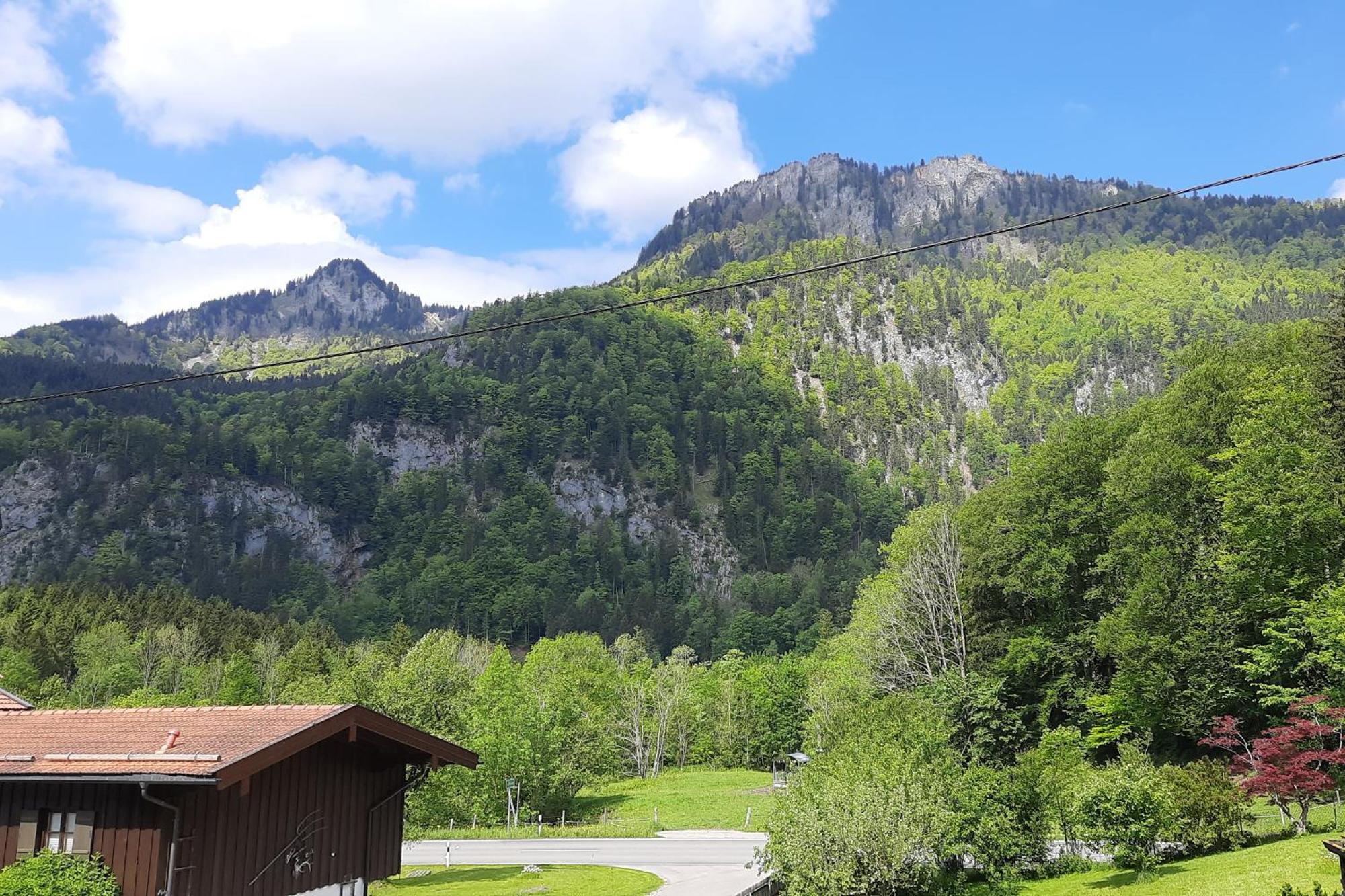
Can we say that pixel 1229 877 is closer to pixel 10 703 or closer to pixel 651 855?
pixel 651 855

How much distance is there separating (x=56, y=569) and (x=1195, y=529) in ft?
696

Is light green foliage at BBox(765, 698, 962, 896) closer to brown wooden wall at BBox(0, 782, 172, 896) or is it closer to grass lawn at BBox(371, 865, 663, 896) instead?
grass lawn at BBox(371, 865, 663, 896)

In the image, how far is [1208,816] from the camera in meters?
28.6

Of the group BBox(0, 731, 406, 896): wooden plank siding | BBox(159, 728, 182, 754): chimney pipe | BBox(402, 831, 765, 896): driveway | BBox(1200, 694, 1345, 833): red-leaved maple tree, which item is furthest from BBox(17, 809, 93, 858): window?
BBox(1200, 694, 1345, 833): red-leaved maple tree

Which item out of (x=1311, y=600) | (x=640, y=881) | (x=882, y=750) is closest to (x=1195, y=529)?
(x=1311, y=600)

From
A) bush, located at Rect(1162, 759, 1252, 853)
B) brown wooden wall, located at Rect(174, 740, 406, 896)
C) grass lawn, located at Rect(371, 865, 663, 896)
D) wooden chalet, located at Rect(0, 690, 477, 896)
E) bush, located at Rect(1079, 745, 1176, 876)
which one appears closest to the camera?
wooden chalet, located at Rect(0, 690, 477, 896)

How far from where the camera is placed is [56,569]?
19462 cm

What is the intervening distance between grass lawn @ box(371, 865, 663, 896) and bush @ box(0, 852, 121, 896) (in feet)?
57.8

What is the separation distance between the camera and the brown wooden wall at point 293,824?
14734mm

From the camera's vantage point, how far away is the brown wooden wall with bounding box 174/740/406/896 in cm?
1473

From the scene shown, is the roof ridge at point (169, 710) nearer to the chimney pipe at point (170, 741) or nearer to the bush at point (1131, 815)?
the chimney pipe at point (170, 741)

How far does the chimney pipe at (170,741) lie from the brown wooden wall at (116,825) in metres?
0.68

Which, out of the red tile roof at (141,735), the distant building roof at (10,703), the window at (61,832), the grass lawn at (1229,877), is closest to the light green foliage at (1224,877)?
the grass lawn at (1229,877)

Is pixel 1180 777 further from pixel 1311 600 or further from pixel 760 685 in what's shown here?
pixel 760 685
